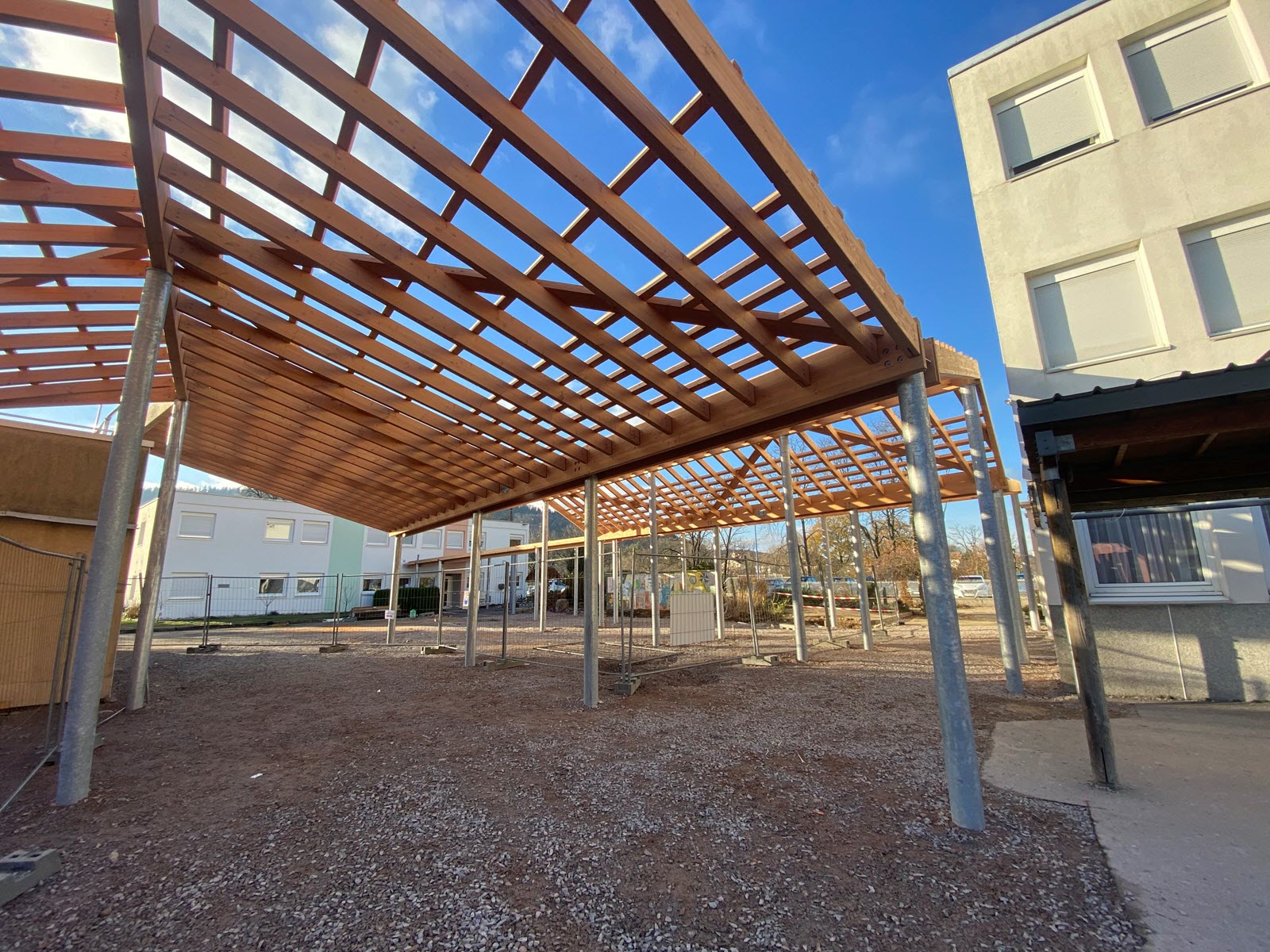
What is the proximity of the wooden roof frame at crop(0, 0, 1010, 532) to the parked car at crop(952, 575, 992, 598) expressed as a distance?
101ft

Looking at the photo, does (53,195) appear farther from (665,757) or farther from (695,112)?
(665,757)

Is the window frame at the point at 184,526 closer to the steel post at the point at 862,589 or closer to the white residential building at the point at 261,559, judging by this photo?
the white residential building at the point at 261,559

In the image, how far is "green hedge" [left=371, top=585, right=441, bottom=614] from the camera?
87.2 ft

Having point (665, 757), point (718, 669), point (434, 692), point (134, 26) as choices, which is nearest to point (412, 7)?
point (134, 26)

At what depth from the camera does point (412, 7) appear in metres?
2.69

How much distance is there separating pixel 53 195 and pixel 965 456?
14272 millimetres

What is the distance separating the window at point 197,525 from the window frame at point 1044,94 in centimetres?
3067

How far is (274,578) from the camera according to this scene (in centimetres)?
2573

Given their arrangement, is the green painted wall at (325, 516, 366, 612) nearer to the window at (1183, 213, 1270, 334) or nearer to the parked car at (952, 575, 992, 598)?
the window at (1183, 213, 1270, 334)

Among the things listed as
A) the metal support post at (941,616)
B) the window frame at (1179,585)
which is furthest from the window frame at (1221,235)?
the metal support post at (941,616)

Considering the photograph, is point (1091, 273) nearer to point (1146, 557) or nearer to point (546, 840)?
point (1146, 557)

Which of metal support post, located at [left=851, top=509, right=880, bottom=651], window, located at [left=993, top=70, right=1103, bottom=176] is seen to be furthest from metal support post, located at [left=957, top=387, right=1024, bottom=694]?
metal support post, located at [left=851, top=509, right=880, bottom=651]

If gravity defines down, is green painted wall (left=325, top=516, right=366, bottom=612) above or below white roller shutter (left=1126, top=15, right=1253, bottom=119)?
below

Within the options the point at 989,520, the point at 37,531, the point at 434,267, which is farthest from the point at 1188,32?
the point at 37,531
